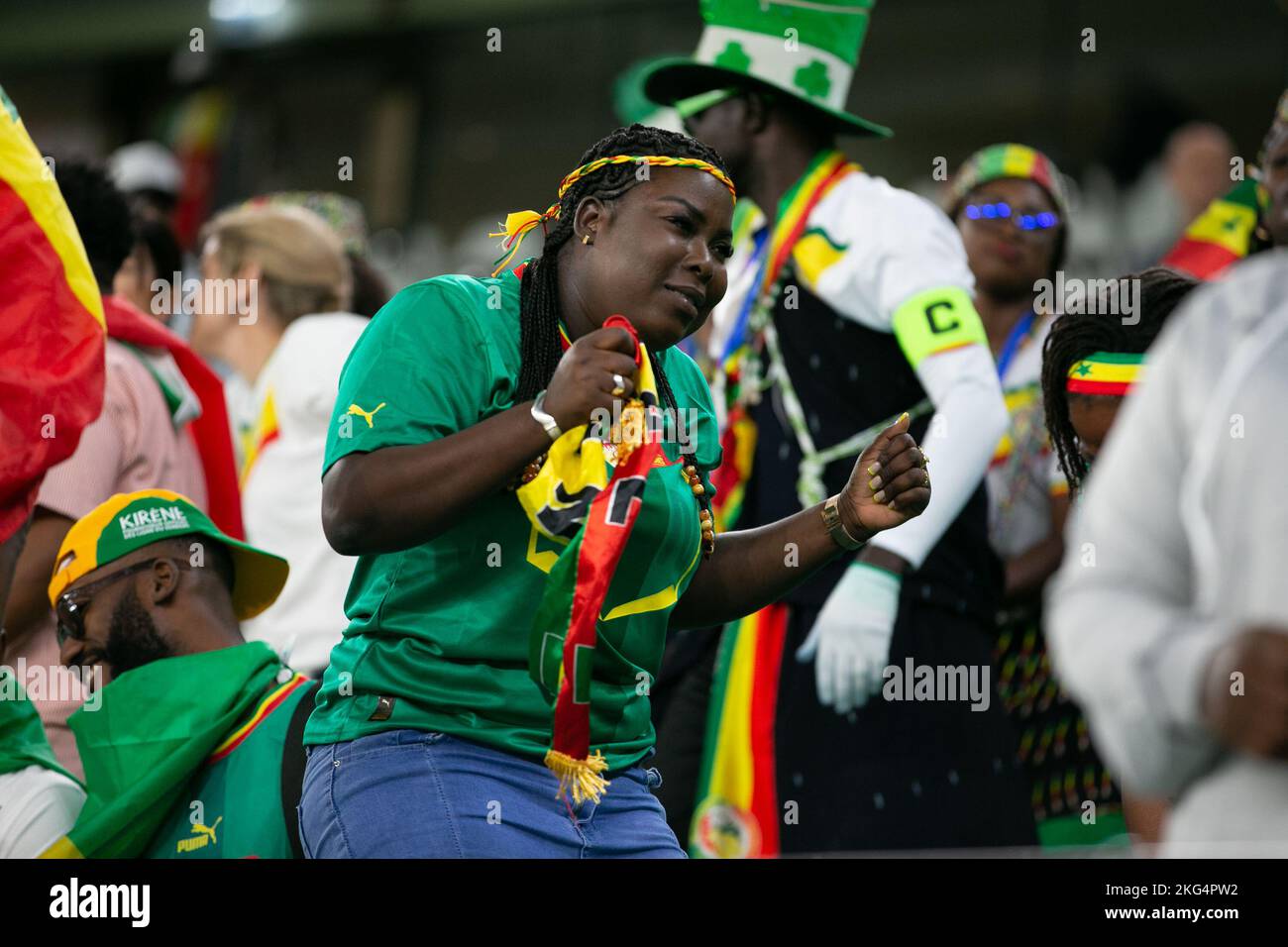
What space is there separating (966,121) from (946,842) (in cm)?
680

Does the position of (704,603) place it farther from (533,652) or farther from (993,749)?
(993,749)

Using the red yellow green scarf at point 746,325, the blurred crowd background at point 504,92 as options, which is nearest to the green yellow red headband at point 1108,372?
the red yellow green scarf at point 746,325

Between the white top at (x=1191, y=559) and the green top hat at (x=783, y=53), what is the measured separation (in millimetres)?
2854

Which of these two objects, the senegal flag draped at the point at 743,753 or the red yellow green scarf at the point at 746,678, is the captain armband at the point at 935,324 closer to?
the red yellow green scarf at the point at 746,678

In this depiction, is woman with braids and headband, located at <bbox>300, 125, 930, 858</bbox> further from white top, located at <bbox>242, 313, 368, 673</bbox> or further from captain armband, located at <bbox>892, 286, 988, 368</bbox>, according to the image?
white top, located at <bbox>242, 313, 368, 673</bbox>

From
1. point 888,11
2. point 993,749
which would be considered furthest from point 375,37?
point 993,749

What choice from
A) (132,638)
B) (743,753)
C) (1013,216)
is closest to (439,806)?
(132,638)

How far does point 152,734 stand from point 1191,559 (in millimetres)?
2299

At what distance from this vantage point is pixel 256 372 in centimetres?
559

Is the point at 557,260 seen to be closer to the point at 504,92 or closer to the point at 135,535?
the point at 135,535

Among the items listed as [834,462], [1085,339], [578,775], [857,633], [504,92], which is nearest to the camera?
[578,775]

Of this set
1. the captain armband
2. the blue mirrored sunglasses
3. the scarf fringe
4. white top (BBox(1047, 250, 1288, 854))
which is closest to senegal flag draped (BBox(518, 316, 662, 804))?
the scarf fringe

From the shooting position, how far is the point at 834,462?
4.24 m

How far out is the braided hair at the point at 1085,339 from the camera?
3.33 m
